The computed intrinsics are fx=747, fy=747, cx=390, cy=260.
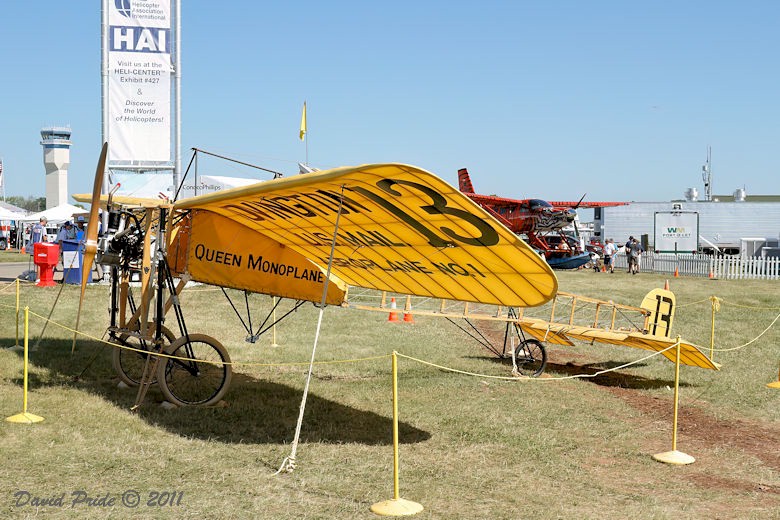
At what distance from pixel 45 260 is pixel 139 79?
5710 mm

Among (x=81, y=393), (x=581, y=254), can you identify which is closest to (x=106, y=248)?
(x=81, y=393)

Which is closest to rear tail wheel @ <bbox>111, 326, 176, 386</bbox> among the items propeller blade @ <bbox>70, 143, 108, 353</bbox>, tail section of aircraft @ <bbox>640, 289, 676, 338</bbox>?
propeller blade @ <bbox>70, 143, 108, 353</bbox>

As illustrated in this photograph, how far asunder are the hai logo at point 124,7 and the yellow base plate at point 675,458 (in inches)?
734

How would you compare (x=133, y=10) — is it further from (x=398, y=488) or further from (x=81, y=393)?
(x=398, y=488)

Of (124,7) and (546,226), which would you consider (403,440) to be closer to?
(124,7)

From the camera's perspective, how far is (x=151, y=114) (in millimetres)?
21062

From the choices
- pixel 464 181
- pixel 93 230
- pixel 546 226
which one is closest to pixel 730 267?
pixel 546 226

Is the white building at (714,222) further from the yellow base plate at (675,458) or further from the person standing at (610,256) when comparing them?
the yellow base plate at (675,458)

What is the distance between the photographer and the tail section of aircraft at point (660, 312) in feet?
41.6

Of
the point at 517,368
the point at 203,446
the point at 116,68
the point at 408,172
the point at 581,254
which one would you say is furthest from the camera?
the point at 581,254

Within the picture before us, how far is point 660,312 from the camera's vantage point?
1273 centimetres

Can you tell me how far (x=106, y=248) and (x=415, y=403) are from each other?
4.57 meters

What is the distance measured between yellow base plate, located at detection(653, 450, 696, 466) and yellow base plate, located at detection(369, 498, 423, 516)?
10.1ft

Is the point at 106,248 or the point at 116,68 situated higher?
the point at 116,68
